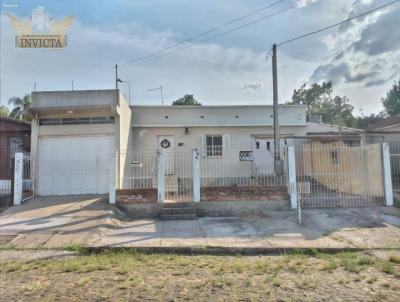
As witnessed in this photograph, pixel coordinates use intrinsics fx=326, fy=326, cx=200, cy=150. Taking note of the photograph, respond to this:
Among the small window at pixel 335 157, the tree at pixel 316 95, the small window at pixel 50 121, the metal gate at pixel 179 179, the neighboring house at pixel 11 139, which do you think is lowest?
the metal gate at pixel 179 179

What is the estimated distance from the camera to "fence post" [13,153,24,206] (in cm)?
1125

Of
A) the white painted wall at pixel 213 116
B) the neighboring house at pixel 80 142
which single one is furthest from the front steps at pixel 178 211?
the white painted wall at pixel 213 116

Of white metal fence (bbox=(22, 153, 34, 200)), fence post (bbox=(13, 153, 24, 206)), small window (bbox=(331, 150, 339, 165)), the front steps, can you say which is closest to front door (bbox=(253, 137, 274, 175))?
small window (bbox=(331, 150, 339, 165))

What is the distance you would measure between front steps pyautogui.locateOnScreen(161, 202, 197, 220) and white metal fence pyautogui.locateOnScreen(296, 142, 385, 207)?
3776mm

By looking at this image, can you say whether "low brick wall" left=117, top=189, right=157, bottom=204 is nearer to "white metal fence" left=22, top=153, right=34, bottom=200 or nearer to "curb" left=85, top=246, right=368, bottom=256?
"curb" left=85, top=246, right=368, bottom=256

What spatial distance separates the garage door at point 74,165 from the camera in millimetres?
12789

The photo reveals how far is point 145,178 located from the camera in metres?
11.3

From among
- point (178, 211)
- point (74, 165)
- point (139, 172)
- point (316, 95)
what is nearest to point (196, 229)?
point (178, 211)

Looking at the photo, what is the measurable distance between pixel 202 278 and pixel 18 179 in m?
8.88

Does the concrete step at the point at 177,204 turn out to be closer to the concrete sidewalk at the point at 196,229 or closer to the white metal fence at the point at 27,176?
the concrete sidewalk at the point at 196,229

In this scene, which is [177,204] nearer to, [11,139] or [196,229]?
[196,229]

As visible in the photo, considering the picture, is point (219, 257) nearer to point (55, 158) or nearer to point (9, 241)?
point (9, 241)

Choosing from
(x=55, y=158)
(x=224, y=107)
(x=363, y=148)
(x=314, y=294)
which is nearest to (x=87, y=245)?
(x=314, y=294)

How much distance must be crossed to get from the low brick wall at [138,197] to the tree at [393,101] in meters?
46.2
